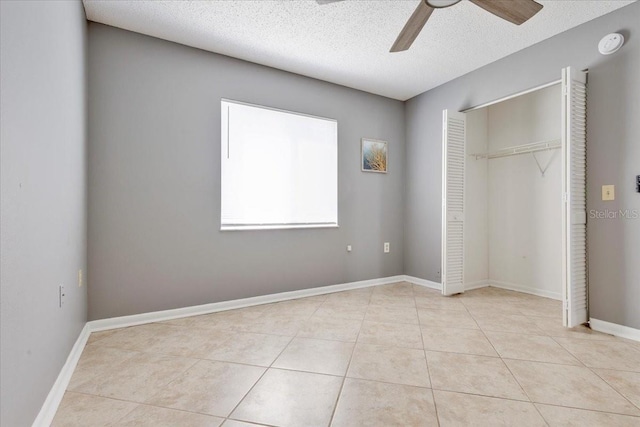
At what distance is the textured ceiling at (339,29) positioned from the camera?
8.25 ft

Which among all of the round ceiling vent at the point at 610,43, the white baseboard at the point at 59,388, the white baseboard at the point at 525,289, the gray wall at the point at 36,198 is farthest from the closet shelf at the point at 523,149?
the white baseboard at the point at 59,388

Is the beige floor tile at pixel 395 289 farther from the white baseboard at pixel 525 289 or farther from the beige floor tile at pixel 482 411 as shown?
the beige floor tile at pixel 482 411

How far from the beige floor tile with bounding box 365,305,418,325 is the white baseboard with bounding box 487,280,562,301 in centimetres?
183

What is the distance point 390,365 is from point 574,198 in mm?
2122

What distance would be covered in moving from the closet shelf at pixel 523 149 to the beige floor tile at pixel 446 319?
7.22 feet

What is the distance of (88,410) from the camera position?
5.17ft

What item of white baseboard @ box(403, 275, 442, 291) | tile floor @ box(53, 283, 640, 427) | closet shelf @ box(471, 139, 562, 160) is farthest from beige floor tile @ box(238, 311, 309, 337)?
closet shelf @ box(471, 139, 562, 160)

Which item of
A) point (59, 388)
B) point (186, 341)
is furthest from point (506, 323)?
point (59, 388)

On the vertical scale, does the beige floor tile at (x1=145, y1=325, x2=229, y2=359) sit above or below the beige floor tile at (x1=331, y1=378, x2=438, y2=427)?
below

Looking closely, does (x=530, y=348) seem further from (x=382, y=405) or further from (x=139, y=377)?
(x=139, y=377)

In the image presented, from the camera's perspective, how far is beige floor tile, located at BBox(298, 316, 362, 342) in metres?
2.53

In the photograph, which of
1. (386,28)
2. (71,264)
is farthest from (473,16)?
(71,264)

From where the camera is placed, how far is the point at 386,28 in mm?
2793

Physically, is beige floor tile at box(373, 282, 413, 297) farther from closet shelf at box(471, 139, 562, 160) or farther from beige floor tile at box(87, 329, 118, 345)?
beige floor tile at box(87, 329, 118, 345)
